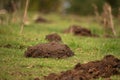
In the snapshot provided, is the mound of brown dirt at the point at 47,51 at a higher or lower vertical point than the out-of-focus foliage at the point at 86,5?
higher

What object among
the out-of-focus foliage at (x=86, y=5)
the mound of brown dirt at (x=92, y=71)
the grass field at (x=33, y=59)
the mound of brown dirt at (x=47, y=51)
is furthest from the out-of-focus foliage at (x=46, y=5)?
the mound of brown dirt at (x=92, y=71)

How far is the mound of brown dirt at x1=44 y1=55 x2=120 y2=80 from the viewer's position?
25.8ft

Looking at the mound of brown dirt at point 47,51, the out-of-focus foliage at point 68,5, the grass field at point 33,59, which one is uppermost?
the mound of brown dirt at point 47,51

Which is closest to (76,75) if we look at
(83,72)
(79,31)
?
(83,72)

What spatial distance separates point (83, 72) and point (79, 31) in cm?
793

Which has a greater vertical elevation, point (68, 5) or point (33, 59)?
point (33, 59)

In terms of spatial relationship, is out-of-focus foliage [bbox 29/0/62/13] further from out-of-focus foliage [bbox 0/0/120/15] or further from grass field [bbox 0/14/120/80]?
grass field [bbox 0/14/120/80]

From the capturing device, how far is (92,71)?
819 centimetres

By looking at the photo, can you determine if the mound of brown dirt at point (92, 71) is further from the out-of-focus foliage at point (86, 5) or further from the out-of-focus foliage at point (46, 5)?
the out-of-focus foliage at point (46, 5)

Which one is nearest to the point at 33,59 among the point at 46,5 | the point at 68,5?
the point at 46,5

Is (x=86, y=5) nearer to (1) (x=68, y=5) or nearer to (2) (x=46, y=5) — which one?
(2) (x=46, y=5)

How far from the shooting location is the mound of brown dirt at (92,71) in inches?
310

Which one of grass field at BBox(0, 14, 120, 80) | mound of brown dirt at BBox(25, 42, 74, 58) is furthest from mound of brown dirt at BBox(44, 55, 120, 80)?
mound of brown dirt at BBox(25, 42, 74, 58)

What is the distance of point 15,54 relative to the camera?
10203 millimetres
